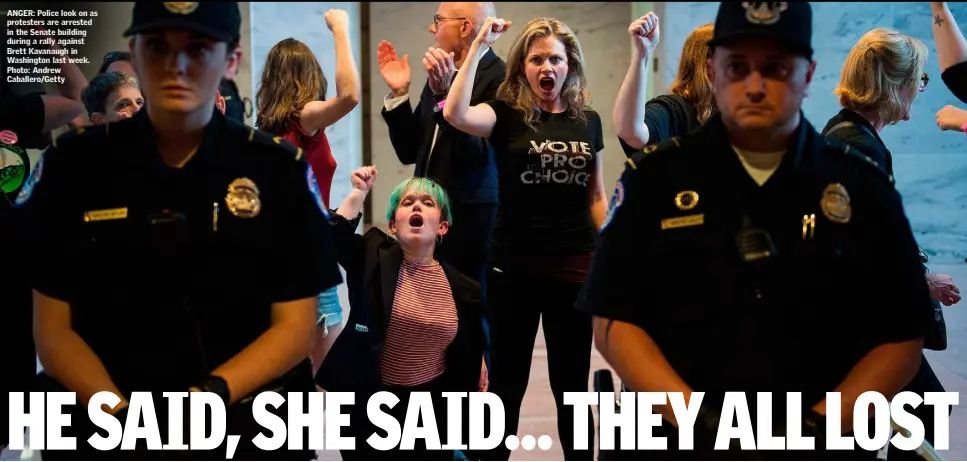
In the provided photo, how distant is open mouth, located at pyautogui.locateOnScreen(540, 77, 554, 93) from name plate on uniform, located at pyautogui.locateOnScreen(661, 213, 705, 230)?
4.49ft

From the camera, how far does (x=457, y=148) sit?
401 centimetres

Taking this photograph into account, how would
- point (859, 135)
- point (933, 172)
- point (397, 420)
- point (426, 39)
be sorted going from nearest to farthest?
point (859, 135)
point (397, 420)
point (933, 172)
point (426, 39)

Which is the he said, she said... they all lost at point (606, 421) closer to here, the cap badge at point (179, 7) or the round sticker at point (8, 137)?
the cap badge at point (179, 7)

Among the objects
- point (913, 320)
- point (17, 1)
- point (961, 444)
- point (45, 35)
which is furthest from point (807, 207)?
point (17, 1)

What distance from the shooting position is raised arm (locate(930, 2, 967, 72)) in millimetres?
3197

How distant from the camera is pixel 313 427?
2.44 meters

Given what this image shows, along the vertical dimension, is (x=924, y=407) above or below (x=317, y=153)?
below

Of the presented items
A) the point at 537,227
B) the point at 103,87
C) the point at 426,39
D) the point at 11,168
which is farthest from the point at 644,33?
the point at 426,39

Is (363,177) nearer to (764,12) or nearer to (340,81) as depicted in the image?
(340,81)

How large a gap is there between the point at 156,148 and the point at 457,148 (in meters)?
1.82

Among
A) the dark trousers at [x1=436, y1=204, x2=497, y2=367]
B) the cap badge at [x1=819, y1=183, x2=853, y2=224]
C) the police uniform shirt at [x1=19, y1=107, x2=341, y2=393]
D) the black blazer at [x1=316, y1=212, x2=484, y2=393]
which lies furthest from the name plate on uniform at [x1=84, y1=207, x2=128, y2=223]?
the dark trousers at [x1=436, y1=204, x2=497, y2=367]

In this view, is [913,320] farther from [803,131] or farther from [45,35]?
[45,35]

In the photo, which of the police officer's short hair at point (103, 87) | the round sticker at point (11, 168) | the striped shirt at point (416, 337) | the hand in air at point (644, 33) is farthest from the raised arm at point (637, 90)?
the round sticker at point (11, 168)

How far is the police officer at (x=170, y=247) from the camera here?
7.42 ft
